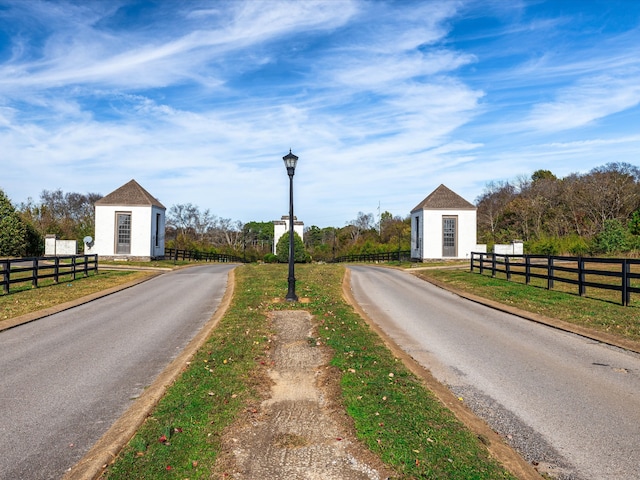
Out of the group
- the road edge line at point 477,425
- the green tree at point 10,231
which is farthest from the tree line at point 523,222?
the road edge line at point 477,425

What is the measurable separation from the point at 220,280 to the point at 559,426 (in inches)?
774

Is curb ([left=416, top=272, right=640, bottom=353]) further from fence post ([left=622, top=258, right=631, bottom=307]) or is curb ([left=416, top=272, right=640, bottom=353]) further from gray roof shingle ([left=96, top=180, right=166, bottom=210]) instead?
gray roof shingle ([left=96, top=180, right=166, bottom=210])

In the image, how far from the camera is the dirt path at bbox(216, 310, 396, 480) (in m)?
3.99

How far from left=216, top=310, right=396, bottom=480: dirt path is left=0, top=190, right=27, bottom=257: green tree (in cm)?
3940

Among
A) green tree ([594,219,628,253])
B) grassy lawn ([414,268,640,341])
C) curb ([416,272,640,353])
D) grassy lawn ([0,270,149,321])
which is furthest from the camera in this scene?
green tree ([594,219,628,253])

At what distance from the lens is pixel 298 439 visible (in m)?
4.66

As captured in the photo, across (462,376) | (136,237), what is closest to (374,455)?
(462,376)

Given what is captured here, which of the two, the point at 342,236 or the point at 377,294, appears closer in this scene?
the point at 377,294

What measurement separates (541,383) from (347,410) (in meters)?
3.20

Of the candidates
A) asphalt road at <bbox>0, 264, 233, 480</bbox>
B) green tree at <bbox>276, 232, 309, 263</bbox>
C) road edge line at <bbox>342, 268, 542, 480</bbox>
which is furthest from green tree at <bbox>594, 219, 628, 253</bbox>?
road edge line at <bbox>342, 268, 542, 480</bbox>

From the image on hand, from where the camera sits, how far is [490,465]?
4.04 meters

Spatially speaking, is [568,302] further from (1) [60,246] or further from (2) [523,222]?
(2) [523,222]

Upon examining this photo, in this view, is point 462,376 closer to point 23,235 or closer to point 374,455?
point 374,455

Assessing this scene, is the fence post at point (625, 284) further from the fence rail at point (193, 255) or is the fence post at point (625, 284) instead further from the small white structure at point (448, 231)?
the fence rail at point (193, 255)
